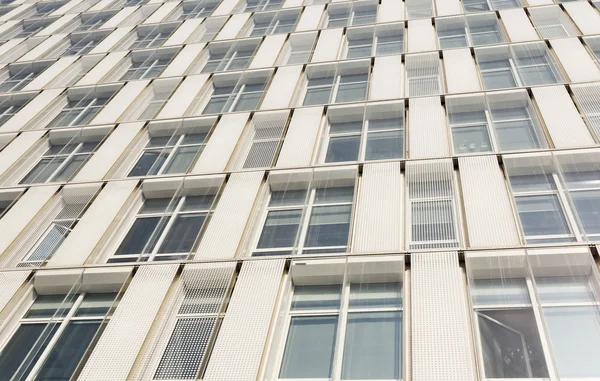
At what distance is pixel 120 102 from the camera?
1809 centimetres

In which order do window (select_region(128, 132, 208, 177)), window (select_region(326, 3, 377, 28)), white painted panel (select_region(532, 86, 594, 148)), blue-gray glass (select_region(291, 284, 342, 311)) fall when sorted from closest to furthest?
blue-gray glass (select_region(291, 284, 342, 311))
white painted panel (select_region(532, 86, 594, 148))
window (select_region(128, 132, 208, 177))
window (select_region(326, 3, 377, 28))

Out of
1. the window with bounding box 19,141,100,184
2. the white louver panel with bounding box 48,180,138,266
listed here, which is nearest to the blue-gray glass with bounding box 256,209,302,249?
the white louver panel with bounding box 48,180,138,266

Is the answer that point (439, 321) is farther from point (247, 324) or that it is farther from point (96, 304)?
point (96, 304)

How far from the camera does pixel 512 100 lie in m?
13.9

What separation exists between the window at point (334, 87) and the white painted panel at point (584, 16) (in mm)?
7677

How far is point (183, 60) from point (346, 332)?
1525cm

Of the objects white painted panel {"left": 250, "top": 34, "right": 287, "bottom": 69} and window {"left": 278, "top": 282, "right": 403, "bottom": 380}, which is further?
white painted panel {"left": 250, "top": 34, "right": 287, "bottom": 69}

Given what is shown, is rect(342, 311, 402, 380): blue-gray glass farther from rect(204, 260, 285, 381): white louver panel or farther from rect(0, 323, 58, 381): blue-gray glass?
rect(0, 323, 58, 381): blue-gray glass

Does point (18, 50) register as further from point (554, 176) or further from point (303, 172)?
point (554, 176)

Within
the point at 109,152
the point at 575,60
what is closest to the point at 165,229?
the point at 109,152

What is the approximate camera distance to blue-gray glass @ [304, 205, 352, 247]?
11.0 m

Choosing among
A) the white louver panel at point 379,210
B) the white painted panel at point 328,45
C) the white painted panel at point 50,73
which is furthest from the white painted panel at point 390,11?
the white painted panel at point 50,73

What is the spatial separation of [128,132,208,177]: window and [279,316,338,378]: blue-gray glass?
6638mm

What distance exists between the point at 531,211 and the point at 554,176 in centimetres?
135
